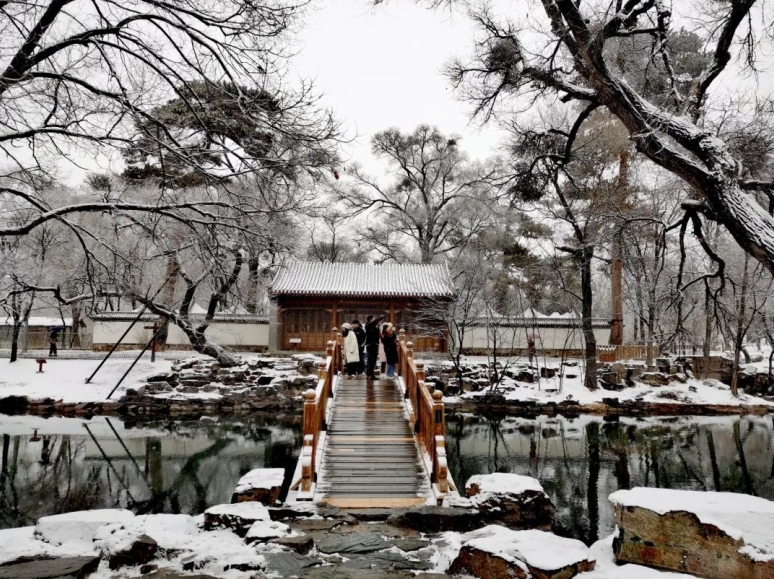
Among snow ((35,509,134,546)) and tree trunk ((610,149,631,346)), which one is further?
tree trunk ((610,149,631,346))

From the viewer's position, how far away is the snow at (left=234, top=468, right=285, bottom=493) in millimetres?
7508

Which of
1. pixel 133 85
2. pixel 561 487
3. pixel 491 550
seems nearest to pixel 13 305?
pixel 133 85

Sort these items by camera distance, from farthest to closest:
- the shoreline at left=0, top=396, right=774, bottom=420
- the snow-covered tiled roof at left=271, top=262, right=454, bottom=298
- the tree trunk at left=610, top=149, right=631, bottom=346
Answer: the snow-covered tiled roof at left=271, top=262, right=454, bottom=298
the tree trunk at left=610, top=149, right=631, bottom=346
the shoreline at left=0, top=396, right=774, bottom=420

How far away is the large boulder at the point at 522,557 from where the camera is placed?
191 inches

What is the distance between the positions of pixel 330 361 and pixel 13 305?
57.5 ft

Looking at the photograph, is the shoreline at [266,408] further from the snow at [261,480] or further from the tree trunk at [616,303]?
the snow at [261,480]

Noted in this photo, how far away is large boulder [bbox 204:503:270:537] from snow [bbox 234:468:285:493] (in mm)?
1068

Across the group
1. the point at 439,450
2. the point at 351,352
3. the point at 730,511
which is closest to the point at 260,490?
the point at 439,450

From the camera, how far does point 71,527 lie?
583 cm

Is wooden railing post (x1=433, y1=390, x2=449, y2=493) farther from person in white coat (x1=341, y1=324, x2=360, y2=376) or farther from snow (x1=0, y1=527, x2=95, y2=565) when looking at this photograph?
person in white coat (x1=341, y1=324, x2=360, y2=376)

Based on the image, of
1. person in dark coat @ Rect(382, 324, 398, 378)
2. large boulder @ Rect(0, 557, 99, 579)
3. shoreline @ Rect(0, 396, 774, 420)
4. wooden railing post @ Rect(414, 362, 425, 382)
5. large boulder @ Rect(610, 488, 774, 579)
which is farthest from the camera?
shoreline @ Rect(0, 396, 774, 420)

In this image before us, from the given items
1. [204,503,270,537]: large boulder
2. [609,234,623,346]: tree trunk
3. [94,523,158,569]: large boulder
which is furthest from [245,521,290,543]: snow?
[609,234,623,346]: tree trunk

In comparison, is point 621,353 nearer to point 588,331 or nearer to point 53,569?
point 588,331

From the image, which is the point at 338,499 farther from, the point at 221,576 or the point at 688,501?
the point at 688,501
